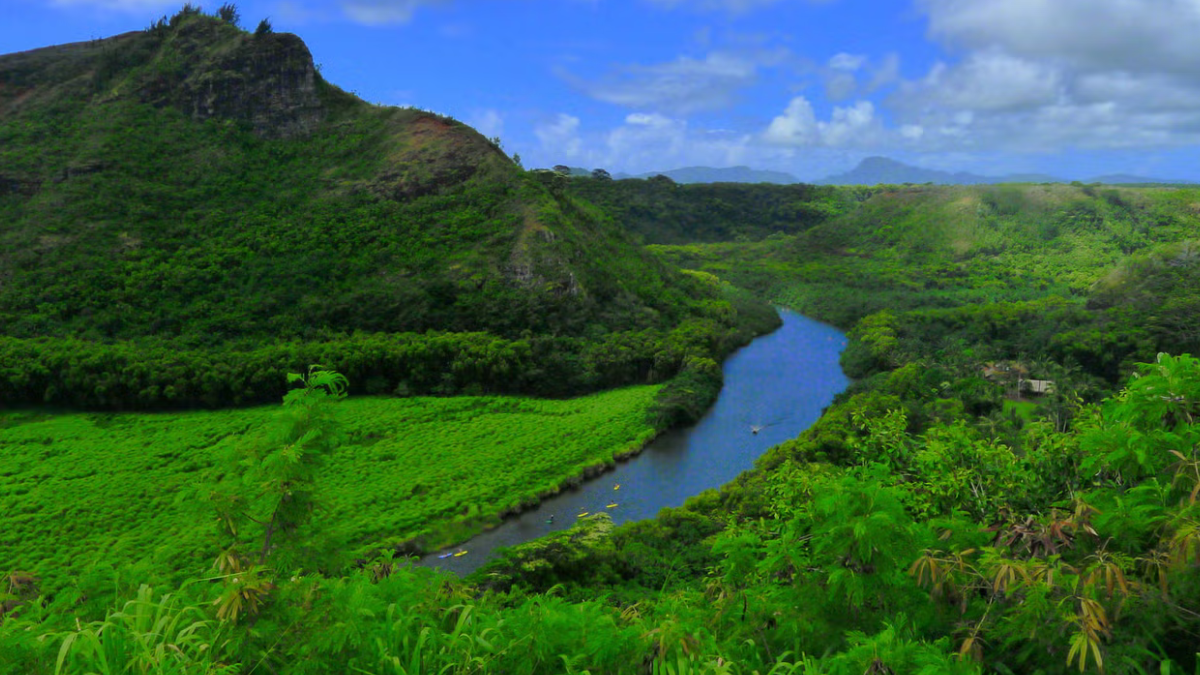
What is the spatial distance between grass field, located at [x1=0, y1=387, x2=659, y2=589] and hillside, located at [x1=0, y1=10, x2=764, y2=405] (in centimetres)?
407

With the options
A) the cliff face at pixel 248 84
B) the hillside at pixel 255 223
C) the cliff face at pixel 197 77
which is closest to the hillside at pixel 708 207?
the hillside at pixel 255 223

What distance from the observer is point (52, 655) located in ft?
14.5

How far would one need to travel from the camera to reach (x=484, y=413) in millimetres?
37719

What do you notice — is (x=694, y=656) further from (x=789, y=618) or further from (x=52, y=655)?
(x=52, y=655)

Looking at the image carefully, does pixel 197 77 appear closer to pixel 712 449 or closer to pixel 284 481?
pixel 712 449

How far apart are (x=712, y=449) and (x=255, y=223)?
1497 inches

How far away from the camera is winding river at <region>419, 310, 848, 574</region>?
27.1 meters

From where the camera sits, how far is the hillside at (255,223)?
4272 cm

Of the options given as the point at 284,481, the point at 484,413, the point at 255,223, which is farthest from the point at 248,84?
the point at 284,481

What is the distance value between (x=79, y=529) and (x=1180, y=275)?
241 ft

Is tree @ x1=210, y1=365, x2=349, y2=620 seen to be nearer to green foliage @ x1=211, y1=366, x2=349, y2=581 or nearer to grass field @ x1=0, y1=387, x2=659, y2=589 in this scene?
green foliage @ x1=211, y1=366, x2=349, y2=581

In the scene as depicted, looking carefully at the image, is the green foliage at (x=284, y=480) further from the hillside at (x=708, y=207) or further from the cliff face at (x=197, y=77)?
the hillside at (x=708, y=207)

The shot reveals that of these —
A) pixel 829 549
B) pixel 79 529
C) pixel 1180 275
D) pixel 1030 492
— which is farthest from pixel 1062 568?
pixel 1180 275

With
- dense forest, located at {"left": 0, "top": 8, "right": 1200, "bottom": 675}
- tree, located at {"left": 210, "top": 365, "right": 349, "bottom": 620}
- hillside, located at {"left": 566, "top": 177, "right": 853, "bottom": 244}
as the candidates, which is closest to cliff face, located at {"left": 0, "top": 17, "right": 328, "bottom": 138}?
dense forest, located at {"left": 0, "top": 8, "right": 1200, "bottom": 675}
